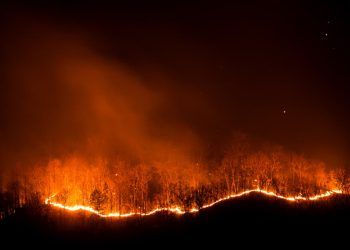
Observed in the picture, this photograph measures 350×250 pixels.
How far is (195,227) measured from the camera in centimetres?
937

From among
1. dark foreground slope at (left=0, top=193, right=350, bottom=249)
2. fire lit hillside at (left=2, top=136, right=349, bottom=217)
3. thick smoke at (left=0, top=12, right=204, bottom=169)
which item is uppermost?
thick smoke at (left=0, top=12, right=204, bottom=169)

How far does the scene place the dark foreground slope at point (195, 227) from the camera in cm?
879

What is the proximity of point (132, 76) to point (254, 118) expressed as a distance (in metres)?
4.84

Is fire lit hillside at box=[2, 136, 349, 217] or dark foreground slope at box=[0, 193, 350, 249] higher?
fire lit hillside at box=[2, 136, 349, 217]

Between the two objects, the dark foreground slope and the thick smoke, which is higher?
the thick smoke

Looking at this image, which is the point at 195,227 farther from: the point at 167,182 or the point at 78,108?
the point at 78,108

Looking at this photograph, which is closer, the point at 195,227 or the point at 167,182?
the point at 195,227

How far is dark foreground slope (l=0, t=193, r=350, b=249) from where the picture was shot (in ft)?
28.8

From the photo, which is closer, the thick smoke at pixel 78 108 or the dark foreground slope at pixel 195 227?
the dark foreground slope at pixel 195 227

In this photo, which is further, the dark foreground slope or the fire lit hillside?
the fire lit hillside

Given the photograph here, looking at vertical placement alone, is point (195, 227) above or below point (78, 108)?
below

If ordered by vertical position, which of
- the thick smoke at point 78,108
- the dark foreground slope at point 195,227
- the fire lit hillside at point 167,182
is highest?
the thick smoke at point 78,108

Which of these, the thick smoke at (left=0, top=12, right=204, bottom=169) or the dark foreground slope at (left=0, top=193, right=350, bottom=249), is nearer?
the dark foreground slope at (left=0, top=193, right=350, bottom=249)

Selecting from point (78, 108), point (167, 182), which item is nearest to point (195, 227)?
point (167, 182)
